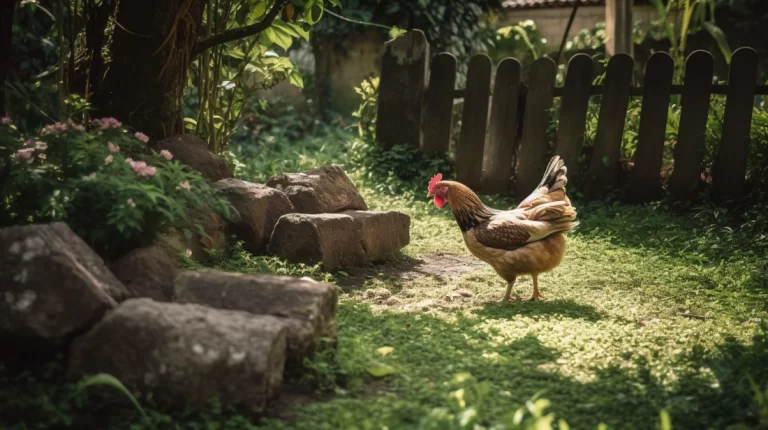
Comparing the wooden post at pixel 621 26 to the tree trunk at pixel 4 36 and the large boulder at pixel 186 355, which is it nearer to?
the tree trunk at pixel 4 36

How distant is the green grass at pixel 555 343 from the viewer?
3.08 metres

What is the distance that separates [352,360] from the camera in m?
3.54

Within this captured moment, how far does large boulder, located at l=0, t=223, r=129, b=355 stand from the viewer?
10.4 ft

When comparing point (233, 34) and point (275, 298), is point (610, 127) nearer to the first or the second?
point (233, 34)

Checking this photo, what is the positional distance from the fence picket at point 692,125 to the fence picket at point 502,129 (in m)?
1.74

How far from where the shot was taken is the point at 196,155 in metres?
5.79

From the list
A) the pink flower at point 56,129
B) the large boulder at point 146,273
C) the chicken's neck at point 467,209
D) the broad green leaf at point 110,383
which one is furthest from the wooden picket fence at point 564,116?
the broad green leaf at point 110,383

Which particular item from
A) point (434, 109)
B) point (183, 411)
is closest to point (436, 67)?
point (434, 109)

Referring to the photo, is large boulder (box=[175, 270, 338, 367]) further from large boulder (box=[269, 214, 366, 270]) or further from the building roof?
the building roof

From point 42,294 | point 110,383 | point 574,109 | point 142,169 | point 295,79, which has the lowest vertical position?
point 110,383

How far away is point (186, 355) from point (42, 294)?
72cm

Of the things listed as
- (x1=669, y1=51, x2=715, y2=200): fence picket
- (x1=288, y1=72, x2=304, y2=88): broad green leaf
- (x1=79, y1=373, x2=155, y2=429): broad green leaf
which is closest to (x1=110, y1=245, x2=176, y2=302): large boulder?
(x1=79, y1=373, x2=155, y2=429): broad green leaf

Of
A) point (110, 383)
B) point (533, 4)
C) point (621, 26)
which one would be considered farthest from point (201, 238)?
point (533, 4)

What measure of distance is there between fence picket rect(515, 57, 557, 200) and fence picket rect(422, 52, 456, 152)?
914 mm
